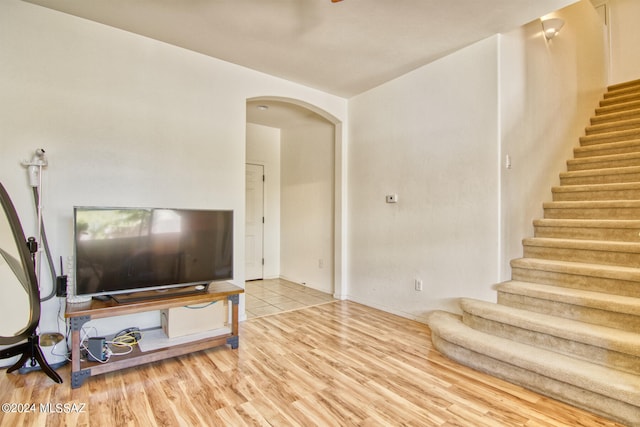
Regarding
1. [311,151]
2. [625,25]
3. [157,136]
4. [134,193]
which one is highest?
[625,25]

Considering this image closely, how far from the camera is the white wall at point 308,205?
475 centimetres

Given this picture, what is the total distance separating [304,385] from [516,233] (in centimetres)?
236

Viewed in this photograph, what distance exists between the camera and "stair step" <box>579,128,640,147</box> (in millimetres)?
3564

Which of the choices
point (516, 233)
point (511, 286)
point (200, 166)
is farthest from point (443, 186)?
point (200, 166)

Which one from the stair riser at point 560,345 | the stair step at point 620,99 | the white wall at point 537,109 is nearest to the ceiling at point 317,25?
the white wall at point 537,109

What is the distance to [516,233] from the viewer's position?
3.00 m

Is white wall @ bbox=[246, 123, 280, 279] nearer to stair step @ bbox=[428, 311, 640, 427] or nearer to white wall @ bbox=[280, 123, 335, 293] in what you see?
white wall @ bbox=[280, 123, 335, 293]

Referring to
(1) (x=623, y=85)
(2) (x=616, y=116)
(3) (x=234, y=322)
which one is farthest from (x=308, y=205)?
(1) (x=623, y=85)

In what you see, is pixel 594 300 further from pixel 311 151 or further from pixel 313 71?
pixel 311 151

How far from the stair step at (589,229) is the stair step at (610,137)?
5.11ft

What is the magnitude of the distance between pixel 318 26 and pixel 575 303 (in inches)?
114

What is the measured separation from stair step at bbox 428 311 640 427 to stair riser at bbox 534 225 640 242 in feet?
4.43

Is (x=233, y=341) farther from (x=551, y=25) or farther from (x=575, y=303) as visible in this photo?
(x=551, y=25)

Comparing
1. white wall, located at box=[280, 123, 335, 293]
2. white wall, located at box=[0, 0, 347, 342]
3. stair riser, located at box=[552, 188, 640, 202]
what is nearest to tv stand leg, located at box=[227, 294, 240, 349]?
white wall, located at box=[0, 0, 347, 342]
